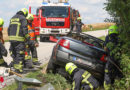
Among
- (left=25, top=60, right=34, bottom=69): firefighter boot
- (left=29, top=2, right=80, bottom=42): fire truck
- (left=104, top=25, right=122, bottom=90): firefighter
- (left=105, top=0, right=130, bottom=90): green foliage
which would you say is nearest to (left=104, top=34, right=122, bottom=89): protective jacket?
(left=104, top=25, right=122, bottom=90): firefighter

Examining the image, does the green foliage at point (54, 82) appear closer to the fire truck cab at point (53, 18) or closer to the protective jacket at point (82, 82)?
the protective jacket at point (82, 82)

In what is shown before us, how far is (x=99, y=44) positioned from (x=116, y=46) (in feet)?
3.91

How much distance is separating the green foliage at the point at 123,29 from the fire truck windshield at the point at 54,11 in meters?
11.4

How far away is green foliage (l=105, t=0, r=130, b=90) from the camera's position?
4.57 metres

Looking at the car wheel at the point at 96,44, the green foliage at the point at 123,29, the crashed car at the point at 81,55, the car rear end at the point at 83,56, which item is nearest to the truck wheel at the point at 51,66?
the crashed car at the point at 81,55

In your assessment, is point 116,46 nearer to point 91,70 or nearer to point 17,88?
point 91,70

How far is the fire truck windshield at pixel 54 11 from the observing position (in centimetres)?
1625

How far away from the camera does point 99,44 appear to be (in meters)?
6.18

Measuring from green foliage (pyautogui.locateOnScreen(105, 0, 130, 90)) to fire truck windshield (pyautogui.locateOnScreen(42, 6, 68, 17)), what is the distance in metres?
11.4

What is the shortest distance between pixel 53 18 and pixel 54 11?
482 millimetres

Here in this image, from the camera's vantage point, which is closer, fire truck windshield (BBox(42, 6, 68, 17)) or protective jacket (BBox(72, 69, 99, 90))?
protective jacket (BBox(72, 69, 99, 90))

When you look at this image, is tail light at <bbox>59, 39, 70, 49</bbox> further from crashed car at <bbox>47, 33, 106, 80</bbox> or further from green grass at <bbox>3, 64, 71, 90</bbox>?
green grass at <bbox>3, 64, 71, 90</bbox>

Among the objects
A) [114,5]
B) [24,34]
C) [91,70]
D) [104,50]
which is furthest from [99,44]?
[24,34]

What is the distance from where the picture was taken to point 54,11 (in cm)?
1636
